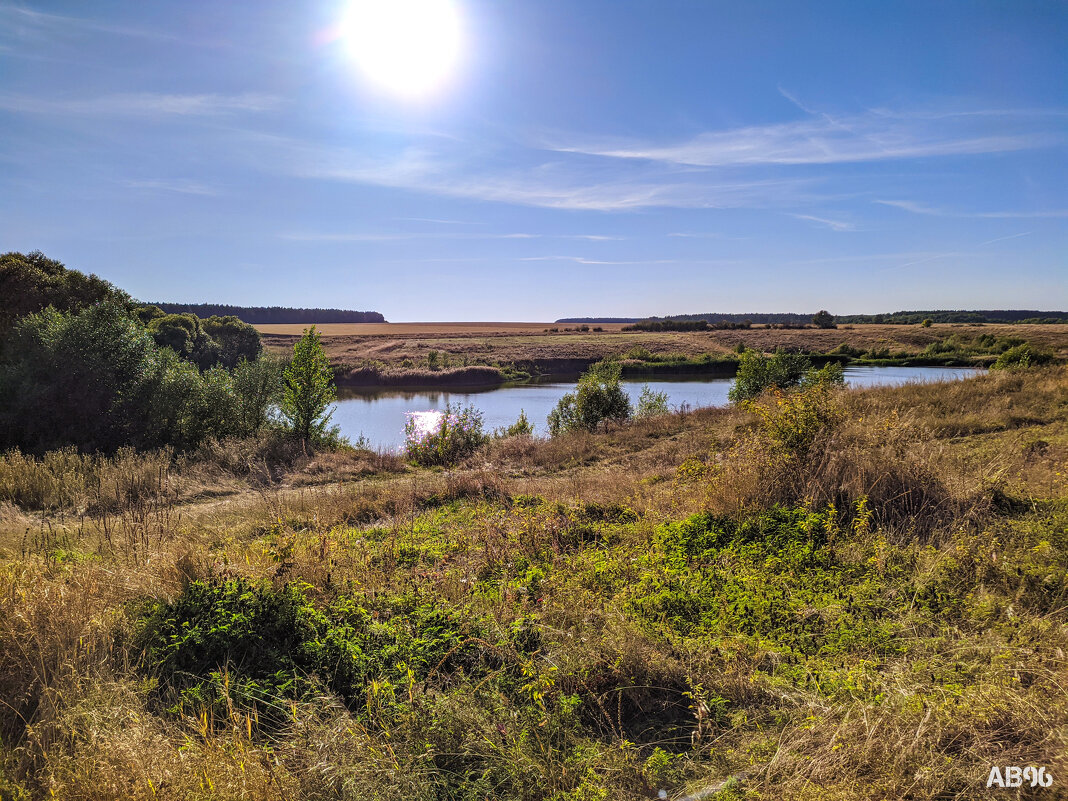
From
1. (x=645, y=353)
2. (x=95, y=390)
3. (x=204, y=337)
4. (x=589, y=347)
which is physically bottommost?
(x=95, y=390)

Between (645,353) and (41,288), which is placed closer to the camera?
(41,288)

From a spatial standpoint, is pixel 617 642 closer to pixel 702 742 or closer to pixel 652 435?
pixel 702 742

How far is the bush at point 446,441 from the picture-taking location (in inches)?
635

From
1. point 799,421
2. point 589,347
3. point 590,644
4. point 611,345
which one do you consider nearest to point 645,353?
point 589,347

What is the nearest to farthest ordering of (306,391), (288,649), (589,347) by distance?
(288,649)
(306,391)
(589,347)

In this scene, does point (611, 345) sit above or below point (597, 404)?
above

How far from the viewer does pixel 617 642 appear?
13.6 ft

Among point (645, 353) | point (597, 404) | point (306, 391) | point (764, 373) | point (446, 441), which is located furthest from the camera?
point (645, 353)

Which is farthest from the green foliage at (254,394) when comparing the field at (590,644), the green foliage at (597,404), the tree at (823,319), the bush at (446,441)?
the tree at (823,319)

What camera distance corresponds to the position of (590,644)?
4.14 metres

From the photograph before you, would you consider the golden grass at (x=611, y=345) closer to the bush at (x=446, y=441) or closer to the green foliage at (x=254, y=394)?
the green foliage at (x=254, y=394)

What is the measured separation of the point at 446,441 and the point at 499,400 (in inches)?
957

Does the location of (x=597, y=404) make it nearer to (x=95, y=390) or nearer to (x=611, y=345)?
(x=95, y=390)

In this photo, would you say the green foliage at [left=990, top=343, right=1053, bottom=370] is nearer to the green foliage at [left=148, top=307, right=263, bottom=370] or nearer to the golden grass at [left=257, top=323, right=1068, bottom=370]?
the green foliage at [left=148, top=307, right=263, bottom=370]
